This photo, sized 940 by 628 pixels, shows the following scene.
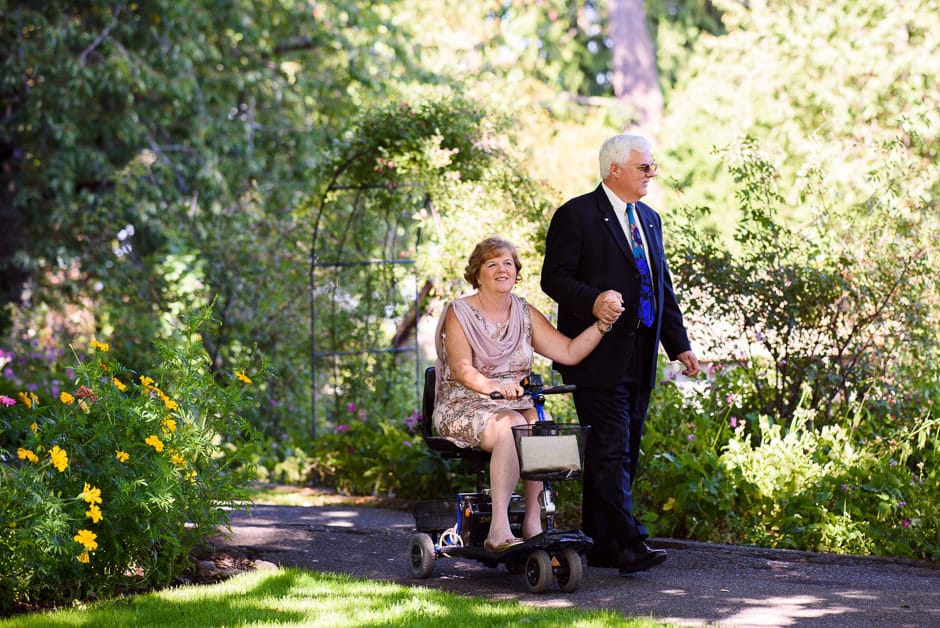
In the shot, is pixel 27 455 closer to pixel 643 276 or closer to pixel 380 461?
pixel 643 276

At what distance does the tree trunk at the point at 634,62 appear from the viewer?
23.7 m

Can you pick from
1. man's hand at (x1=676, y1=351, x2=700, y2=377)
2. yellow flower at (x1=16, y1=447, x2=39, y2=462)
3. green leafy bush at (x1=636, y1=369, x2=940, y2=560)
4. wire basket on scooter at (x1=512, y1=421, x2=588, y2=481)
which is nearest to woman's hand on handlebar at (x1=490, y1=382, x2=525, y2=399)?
wire basket on scooter at (x1=512, y1=421, x2=588, y2=481)

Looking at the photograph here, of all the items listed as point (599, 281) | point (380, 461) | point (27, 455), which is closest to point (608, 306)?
point (599, 281)

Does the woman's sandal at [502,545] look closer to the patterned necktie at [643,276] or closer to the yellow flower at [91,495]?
the patterned necktie at [643,276]

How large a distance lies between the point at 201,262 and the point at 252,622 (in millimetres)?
7734

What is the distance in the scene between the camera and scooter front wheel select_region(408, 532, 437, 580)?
541 cm

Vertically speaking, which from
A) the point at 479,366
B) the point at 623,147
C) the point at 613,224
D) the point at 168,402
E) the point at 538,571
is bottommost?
the point at 538,571

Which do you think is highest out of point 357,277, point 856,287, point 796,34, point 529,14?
point 529,14

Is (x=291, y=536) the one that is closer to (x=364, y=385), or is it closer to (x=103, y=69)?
(x=364, y=385)

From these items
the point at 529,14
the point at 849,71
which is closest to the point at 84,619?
the point at 849,71

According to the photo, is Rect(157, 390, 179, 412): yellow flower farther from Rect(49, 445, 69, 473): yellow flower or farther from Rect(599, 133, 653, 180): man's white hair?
Rect(599, 133, 653, 180): man's white hair

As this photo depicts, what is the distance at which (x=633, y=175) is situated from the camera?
17.7 feet

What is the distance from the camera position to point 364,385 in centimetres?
1072

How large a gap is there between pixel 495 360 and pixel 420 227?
467 centimetres
